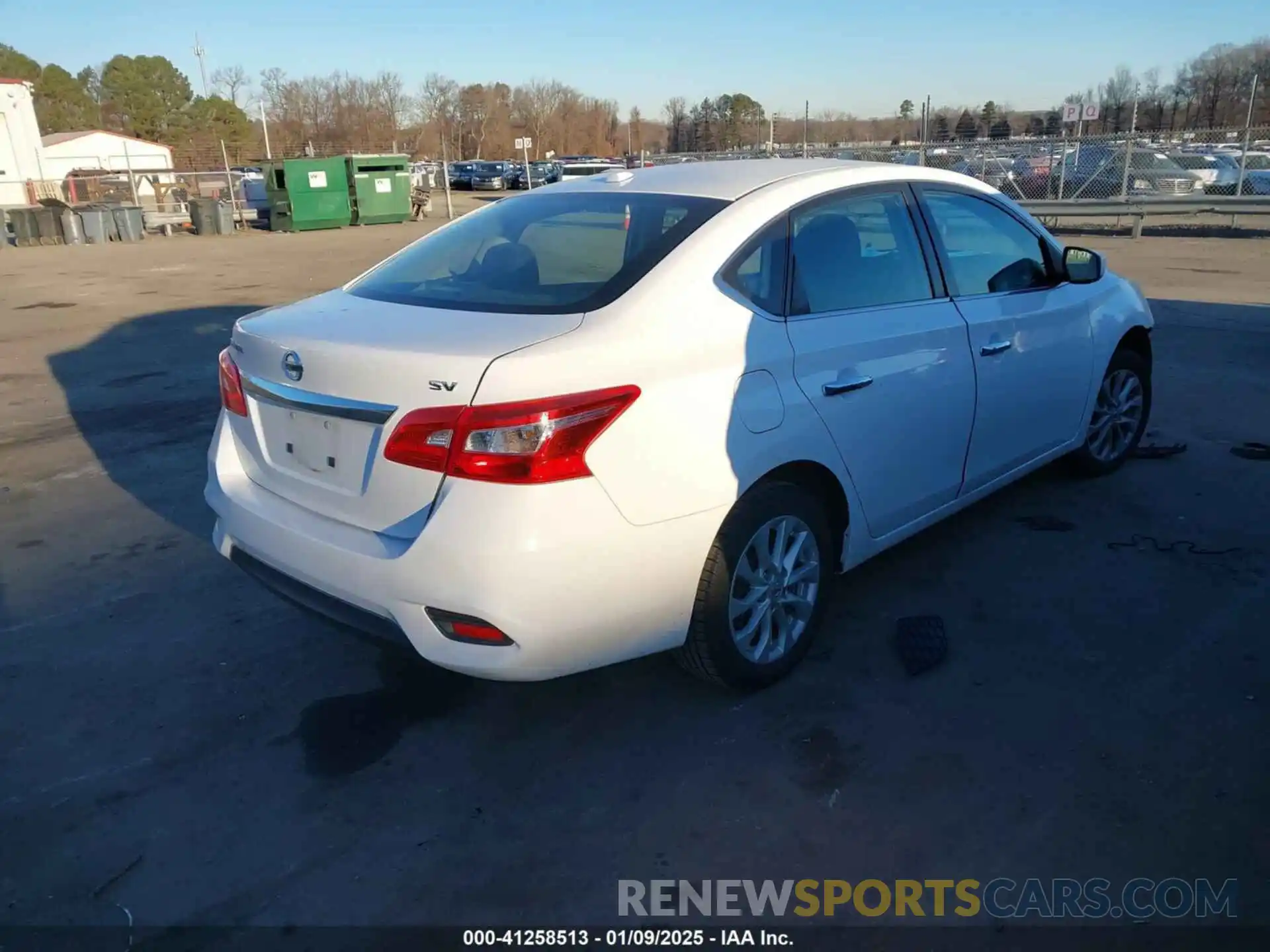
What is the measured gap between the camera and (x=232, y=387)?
3.33 metres

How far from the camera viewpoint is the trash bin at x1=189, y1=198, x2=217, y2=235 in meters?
26.3

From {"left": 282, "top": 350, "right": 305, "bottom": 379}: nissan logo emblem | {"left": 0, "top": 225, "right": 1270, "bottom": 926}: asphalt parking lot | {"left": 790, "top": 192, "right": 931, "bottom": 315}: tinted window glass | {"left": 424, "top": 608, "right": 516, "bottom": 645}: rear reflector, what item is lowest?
{"left": 0, "top": 225, "right": 1270, "bottom": 926}: asphalt parking lot

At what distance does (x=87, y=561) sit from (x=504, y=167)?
4305 cm

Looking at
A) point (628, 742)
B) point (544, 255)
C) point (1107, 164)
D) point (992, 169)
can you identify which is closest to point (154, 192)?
point (992, 169)

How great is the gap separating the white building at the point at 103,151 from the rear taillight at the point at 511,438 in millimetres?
60192

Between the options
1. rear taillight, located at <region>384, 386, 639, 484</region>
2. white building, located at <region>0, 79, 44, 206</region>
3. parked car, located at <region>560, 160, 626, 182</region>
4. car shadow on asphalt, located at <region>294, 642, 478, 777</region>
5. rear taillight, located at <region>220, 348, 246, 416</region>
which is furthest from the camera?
white building, located at <region>0, 79, 44, 206</region>

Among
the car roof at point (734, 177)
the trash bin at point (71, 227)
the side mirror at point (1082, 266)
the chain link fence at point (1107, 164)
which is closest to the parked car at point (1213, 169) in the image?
the chain link fence at point (1107, 164)

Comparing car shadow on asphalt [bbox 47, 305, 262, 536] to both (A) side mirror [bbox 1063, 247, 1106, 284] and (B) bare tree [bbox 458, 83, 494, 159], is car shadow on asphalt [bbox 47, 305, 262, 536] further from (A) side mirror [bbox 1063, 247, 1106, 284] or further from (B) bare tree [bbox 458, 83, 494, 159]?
(B) bare tree [bbox 458, 83, 494, 159]

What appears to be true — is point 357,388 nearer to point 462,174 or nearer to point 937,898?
point 937,898

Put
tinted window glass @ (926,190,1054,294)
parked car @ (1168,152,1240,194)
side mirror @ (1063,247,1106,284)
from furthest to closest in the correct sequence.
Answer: parked car @ (1168,152,1240,194)
side mirror @ (1063,247,1106,284)
tinted window glass @ (926,190,1054,294)

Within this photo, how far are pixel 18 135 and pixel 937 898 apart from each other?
169ft

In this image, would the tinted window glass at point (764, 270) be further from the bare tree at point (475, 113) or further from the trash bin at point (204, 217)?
the bare tree at point (475, 113)

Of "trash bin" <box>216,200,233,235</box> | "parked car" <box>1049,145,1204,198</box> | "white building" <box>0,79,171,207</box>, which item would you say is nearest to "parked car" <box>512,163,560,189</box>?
"white building" <box>0,79,171,207</box>

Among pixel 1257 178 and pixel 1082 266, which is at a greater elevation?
pixel 1082 266
